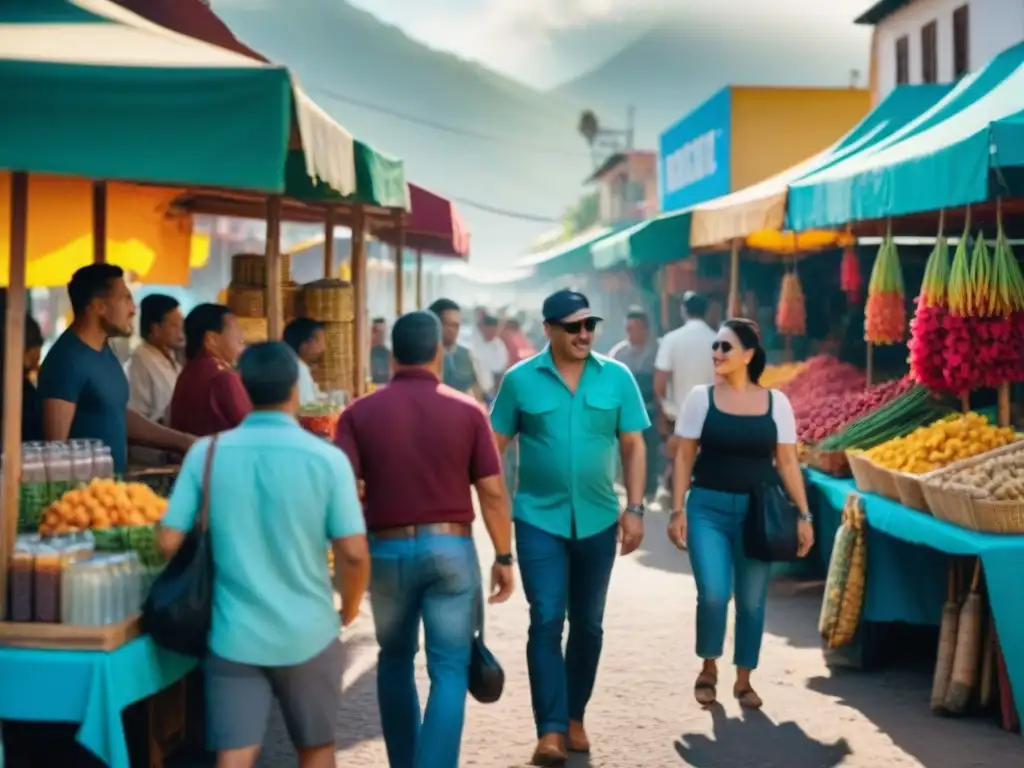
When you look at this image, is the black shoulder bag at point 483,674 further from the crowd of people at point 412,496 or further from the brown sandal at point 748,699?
the brown sandal at point 748,699

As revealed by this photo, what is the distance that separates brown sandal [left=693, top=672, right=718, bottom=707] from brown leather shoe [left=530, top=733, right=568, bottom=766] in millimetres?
1251

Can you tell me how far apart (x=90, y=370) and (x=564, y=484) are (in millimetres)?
2087

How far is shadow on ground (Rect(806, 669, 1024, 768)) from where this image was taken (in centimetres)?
634

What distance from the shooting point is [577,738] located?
643cm

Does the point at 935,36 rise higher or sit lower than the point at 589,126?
lower

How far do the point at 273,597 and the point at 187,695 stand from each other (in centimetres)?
197

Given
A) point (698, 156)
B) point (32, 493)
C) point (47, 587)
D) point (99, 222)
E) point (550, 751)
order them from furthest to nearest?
point (698, 156) → point (99, 222) → point (550, 751) → point (32, 493) → point (47, 587)

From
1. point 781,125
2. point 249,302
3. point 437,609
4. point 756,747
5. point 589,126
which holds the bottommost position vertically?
point 756,747

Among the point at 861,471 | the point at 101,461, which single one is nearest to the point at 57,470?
the point at 101,461

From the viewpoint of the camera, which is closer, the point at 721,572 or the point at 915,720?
the point at 915,720

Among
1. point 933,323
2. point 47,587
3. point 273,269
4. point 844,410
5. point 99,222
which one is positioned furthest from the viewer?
point 844,410

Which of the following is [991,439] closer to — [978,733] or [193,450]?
[978,733]

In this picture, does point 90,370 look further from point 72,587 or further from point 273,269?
point 273,269

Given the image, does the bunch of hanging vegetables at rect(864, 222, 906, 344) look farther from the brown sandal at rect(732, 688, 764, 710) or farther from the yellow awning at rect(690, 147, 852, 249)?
the brown sandal at rect(732, 688, 764, 710)
